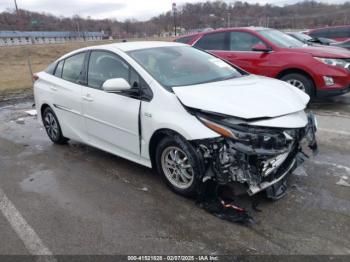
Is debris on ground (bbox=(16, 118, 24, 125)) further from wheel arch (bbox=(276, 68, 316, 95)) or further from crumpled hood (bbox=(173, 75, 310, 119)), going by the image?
wheel arch (bbox=(276, 68, 316, 95))

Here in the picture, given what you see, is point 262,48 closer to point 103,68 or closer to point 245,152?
point 103,68

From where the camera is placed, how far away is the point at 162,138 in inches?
146

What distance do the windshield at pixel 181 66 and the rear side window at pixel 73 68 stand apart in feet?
3.50

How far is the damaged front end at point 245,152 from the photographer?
3092 mm

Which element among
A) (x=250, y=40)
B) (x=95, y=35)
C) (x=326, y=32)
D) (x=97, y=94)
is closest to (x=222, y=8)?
(x=326, y=32)

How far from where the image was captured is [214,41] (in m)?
8.58

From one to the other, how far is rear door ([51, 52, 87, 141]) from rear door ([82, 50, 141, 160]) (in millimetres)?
202

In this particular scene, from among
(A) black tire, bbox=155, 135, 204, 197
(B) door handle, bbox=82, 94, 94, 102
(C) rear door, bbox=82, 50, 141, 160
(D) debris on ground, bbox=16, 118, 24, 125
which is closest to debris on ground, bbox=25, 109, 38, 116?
(D) debris on ground, bbox=16, 118, 24, 125

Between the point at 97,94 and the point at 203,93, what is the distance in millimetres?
1601

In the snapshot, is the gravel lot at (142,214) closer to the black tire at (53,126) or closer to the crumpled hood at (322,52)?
the black tire at (53,126)

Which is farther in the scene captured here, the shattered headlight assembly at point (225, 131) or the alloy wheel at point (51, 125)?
the alloy wheel at point (51, 125)

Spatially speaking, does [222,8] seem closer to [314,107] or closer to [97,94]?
[314,107]

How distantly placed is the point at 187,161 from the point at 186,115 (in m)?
0.47

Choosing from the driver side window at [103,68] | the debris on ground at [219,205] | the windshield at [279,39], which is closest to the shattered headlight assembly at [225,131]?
the debris on ground at [219,205]
